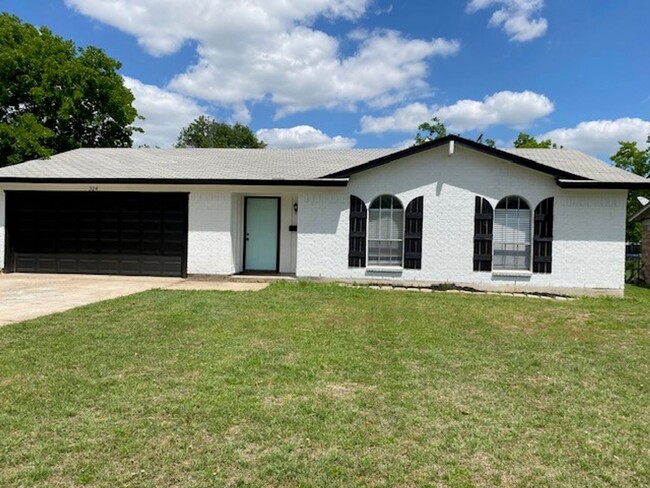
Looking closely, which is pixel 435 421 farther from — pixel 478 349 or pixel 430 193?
pixel 430 193

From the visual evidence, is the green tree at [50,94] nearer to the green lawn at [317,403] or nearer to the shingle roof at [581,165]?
the green lawn at [317,403]

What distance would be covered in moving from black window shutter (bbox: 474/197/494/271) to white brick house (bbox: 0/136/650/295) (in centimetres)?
2

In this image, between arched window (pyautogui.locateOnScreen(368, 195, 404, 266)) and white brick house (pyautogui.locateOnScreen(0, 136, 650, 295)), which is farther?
arched window (pyautogui.locateOnScreen(368, 195, 404, 266))

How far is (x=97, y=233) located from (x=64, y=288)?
282 centimetres

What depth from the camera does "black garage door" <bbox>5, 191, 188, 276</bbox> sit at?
12234 mm

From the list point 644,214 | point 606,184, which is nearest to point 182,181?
point 606,184

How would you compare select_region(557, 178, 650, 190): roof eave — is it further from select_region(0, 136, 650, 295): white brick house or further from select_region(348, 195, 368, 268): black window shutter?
select_region(348, 195, 368, 268): black window shutter

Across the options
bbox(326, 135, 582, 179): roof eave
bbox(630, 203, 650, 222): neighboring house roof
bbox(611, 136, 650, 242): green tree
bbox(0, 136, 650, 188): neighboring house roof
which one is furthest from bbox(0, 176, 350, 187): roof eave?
bbox(611, 136, 650, 242): green tree

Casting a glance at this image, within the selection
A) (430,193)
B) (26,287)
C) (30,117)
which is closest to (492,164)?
(430,193)

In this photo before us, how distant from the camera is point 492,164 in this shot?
35.9ft

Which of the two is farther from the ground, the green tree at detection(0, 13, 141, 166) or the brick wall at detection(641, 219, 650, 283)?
the green tree at detection(0, 13, 141, 166)

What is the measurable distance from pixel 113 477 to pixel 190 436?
575 mm

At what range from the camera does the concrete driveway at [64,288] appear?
A: 24.3 feet

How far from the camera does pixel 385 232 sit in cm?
1139
